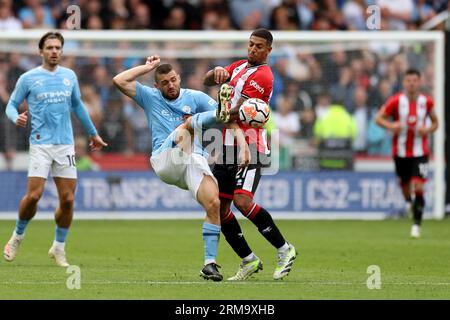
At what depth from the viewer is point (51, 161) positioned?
42.7 ft

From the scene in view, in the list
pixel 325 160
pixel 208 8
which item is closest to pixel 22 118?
pixel 325 160

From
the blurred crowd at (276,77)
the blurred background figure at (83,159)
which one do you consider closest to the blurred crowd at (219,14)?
the blurred crowd at (276,77)

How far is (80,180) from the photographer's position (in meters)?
21.9

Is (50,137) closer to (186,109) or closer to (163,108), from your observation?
(163,108)

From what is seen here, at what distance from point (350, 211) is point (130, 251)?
8330mm

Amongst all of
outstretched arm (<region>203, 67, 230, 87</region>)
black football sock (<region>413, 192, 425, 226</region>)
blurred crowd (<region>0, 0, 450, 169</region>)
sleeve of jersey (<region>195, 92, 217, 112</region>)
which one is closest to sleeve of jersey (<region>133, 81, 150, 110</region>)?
sleeve of jersey (<region>195, 92, 217, 112</region>)

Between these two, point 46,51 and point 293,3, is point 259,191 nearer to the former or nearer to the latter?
point 293,3

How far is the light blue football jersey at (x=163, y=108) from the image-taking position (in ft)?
39.0

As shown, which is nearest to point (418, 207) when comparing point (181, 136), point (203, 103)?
point (203, 103)

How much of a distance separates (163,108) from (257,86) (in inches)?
39.7

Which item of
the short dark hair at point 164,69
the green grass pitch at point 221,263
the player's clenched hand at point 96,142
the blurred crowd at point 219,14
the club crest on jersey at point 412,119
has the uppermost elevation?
the blurred crowd at point 219,14

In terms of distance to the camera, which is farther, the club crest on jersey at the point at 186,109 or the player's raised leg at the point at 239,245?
the club crest on jersey at the point at 186,109

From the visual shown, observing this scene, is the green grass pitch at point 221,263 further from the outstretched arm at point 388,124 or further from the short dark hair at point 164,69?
the short dark hair at point 164,69

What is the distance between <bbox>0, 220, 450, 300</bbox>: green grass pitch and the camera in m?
10.2
